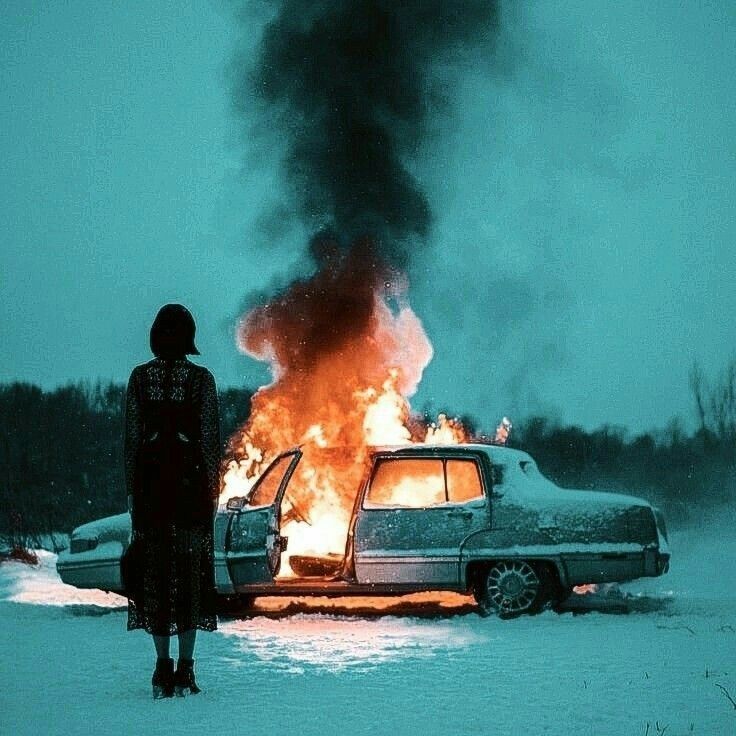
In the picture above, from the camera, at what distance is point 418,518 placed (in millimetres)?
9000

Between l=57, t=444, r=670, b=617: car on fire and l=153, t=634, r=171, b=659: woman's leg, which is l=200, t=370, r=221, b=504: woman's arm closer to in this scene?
l=153, t=634, r=171, b=659: woman's leg

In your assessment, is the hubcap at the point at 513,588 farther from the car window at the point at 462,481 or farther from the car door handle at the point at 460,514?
the car window at the point at 462,481

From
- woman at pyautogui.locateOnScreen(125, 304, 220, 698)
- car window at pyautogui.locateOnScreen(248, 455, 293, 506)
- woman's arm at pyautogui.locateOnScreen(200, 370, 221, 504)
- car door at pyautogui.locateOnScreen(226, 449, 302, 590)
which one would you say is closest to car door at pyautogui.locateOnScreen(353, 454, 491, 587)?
car door at pyautogui.locateOnScreen(226, 449, 302, 590)

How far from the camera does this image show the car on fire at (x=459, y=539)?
8.70m

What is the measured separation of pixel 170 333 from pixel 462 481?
4.66m

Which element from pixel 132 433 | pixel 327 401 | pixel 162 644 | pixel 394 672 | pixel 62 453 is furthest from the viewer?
pixel 62 453

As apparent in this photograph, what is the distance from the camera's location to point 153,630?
5113mm

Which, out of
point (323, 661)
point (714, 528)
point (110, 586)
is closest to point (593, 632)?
point (323, 661)

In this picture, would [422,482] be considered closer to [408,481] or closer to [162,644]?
[408,481]

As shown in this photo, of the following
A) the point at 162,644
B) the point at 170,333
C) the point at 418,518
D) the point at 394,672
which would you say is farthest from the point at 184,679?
the point at 418,518

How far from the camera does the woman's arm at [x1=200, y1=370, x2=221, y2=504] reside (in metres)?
5.25

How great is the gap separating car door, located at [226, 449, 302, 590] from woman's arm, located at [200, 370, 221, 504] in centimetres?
338

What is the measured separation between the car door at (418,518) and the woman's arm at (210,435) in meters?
3.83

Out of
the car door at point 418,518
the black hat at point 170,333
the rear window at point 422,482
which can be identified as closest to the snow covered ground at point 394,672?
the car door at point 418,518
